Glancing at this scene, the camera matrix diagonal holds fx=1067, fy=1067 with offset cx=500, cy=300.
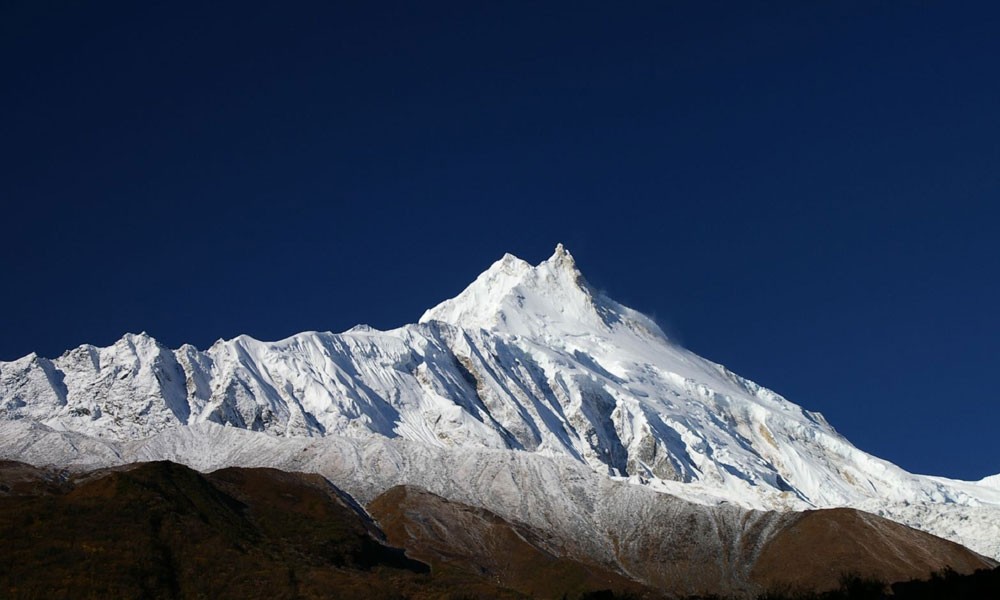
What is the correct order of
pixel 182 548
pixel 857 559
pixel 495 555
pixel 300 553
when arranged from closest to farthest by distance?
pixel 182 548, pixel 300 553, pixel 495 555, pixel 857 559

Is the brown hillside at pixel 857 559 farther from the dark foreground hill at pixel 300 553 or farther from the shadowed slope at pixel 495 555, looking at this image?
the shadowed slope at pixel 495 555

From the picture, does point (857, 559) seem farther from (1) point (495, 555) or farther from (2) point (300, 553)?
(2) point (300, 553)

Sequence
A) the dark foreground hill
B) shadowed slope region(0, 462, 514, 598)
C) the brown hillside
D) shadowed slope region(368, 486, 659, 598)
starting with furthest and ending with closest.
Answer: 1. the brown hillside
2. shadowed slope region(368, 486, 659, 598)
3. the dark foreground hill
4. shadowed slope region(0, 462, 514, 598)

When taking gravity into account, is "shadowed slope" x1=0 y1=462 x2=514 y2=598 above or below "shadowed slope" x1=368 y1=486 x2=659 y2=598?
below

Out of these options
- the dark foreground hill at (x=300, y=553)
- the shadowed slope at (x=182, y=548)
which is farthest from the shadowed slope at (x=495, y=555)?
the shadowed slope at (x=182, y=548)

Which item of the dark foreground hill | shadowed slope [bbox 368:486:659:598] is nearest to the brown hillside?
the dark foreground hill

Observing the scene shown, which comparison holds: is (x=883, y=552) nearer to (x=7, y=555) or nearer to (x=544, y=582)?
(x=544, y=582)

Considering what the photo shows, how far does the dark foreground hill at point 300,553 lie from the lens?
10894 cm

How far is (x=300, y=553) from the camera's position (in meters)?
140

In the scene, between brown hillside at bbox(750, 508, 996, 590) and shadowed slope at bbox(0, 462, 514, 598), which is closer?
shadowed slope at bbox(0, 462, 514, 598)

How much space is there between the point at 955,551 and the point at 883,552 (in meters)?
17.1

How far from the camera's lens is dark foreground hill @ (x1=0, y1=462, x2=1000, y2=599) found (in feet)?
357

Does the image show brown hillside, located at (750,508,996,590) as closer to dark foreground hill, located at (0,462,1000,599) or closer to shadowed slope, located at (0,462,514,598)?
dark foreground hill, located at (0,462,1000,599)

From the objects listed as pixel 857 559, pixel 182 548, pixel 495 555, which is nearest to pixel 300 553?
pixel 182 548
